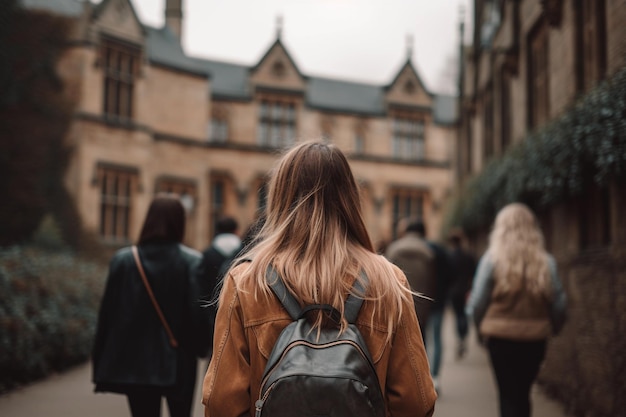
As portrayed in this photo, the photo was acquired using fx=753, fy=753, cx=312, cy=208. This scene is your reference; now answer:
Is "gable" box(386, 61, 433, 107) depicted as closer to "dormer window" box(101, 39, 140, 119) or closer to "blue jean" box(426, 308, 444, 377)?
"dormer window" box(101, 39, 140, 119)

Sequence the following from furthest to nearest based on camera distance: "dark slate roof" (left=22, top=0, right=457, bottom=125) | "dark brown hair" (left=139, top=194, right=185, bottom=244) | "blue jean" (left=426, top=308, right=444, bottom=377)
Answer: "dark slate roof" (left=22, top=0, right=457, bottom=125), "blue jean" (left=426, top=308, right=444, bottom=377), "dark brown hair" (left=139, top=194, right=185, bottom=244)

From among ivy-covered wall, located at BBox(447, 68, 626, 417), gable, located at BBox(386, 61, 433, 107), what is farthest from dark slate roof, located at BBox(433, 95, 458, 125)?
ivy-covered wall, located at BBox(447, 68, 626, 417)

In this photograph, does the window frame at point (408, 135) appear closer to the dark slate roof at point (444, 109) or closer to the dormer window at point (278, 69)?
the dark slate roof at point (444, 109)

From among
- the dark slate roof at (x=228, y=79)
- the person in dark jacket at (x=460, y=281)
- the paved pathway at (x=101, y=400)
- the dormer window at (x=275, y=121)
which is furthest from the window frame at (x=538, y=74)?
the dark slate roof at (x=228, y=79)

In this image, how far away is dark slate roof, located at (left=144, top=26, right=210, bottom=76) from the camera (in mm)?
26016

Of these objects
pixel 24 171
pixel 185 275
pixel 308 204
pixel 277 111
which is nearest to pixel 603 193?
pixel 185 275

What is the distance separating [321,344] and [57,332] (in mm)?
8289

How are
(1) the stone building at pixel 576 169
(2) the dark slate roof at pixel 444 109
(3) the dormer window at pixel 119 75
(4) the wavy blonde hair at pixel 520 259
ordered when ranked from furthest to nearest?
(2) the dark slate roof at pixel 444 109 → (3) the dormer window at pixel 119 75 → (1) the stone building at pixel 576 169 → (4) the wavy blonde hair at pixel 520 259

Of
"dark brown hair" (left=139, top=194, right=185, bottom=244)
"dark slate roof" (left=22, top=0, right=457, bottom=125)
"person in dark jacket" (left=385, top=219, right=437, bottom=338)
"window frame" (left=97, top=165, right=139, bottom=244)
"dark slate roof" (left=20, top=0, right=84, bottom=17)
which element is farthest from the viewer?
"dark slate roof" (left=22, top=0, right=457, bottom=125)

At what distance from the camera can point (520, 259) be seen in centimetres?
518

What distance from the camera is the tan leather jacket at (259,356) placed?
7.43ft

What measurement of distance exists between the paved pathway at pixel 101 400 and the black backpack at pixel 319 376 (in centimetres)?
490

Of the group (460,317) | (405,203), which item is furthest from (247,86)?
(460,317)

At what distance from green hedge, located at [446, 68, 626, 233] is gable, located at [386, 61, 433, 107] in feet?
72.2
